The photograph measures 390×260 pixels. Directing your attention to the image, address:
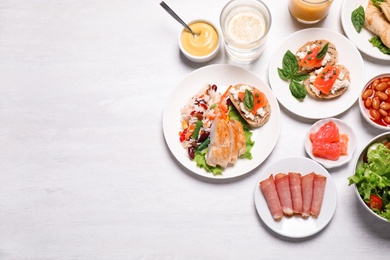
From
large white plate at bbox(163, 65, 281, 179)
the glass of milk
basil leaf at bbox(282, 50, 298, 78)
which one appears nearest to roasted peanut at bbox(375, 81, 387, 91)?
basil leaf at bbox(282, 50, 298, 78)

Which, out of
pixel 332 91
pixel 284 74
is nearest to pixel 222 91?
pixel 284 74

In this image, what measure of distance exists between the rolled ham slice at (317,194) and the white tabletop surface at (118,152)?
176 mm

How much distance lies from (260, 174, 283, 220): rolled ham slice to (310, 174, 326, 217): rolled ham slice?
19 cm

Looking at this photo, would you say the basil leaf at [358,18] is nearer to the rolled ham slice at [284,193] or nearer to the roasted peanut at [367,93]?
the roasted peanut at [367,93]

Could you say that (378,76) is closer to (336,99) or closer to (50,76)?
(336,99)

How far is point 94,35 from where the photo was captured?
355cm

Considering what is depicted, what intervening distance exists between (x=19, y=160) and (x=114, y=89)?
0.80 metres

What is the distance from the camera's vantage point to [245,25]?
3.31 m

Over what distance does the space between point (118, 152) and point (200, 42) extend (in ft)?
2.94

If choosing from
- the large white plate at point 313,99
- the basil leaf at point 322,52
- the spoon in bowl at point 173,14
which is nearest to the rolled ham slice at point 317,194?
the large white plate at point 313,99

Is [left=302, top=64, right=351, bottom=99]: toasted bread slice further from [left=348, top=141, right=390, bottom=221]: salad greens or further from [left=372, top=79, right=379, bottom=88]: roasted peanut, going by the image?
[left=348, top=141, right=390, bottom=221]: salad greens

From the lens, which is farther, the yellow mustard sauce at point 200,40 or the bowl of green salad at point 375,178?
the yellow mustard sauce at point 200,40

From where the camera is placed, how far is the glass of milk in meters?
3.24

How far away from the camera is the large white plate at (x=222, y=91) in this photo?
3211mm
